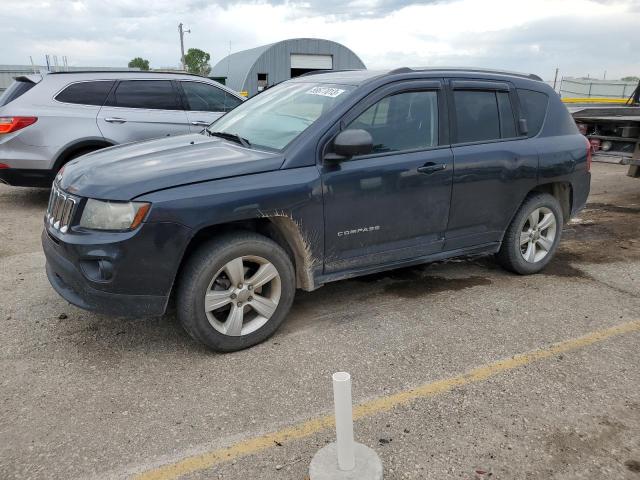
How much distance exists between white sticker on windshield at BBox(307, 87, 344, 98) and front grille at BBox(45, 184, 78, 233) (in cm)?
188

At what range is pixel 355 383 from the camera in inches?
124

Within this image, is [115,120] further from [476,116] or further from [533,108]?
[533,108]

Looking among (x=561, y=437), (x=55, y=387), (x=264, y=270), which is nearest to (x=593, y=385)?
(x=561, y=437)

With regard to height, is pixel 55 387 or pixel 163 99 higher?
pixel 163 99

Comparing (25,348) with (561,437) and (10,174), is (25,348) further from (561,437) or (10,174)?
(10,174)

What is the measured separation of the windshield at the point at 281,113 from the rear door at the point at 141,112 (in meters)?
3.12

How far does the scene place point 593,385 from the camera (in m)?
3.16

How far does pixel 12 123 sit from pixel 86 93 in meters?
1.00

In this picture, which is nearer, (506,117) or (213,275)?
(213,275)

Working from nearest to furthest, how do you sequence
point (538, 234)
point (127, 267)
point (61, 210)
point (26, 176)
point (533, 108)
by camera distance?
point (127, 267) < point (61, 210) < point (533, 108) < point (538, 234) < point (26, 176)

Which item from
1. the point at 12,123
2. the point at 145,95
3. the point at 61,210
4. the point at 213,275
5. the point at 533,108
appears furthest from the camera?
the point at 145,95

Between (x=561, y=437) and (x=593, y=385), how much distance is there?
626 mm

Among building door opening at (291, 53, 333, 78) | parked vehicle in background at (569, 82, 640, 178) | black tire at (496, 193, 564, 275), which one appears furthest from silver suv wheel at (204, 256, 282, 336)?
building door opening at (291, 53, 333, 78)

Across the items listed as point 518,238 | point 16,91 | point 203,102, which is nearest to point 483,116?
point 518,238
